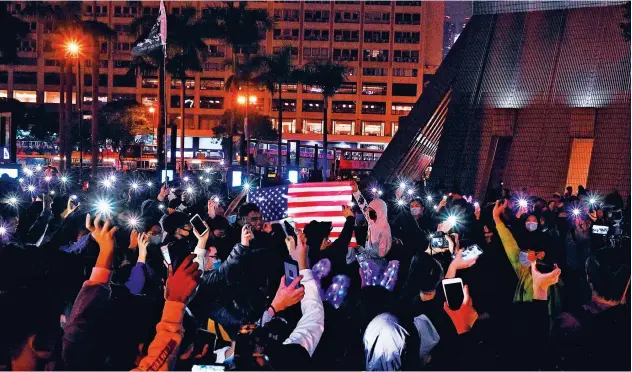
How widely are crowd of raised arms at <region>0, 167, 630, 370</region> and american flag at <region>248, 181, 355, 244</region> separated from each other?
6.87 feet

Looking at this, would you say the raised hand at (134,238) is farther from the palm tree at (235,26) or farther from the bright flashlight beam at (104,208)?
the palm tree at (235,26)

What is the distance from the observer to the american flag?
1249 cm

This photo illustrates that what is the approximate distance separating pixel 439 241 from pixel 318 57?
Answer: 116m

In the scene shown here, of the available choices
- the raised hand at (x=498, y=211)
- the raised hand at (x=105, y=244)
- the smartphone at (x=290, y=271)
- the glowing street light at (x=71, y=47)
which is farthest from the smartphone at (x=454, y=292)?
the glowing street light at (x=71, y=47)

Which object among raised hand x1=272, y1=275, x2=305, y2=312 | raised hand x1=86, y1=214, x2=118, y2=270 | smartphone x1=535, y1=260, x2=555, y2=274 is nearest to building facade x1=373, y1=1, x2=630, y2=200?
smartphone x1=535, y1=260, x2=555, y2=274

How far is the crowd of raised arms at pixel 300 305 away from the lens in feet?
17.9

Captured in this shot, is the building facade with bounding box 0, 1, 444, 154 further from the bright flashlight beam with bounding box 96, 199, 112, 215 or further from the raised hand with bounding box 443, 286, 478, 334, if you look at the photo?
the raised hand with bounding box 443, 286, 478, 334

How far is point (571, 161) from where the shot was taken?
110ft

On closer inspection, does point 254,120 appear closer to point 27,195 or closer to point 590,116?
point 590,116

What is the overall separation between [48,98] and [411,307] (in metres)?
125

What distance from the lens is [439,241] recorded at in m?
9.55

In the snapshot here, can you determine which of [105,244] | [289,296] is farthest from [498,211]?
[105,244]

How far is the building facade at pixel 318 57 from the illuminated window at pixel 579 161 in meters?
88.0

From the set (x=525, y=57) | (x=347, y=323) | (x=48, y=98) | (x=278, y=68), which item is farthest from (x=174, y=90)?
(x=347, y=323)
